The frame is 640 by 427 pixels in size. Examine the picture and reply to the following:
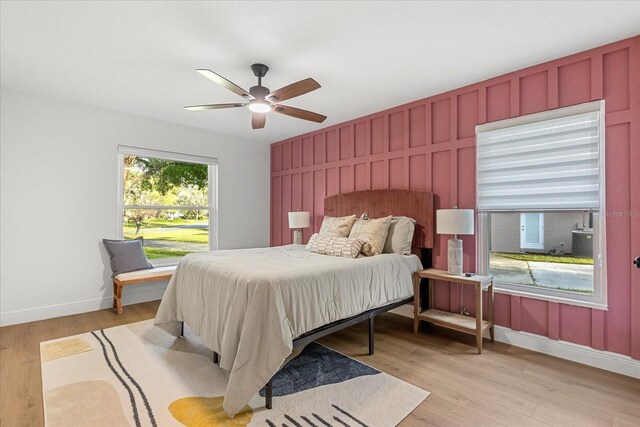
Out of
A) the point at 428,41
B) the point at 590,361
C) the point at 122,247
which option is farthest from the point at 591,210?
the point at 122,247

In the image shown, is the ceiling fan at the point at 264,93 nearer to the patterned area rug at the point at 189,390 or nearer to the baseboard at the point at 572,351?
the patterned area rug at the point at 189,390

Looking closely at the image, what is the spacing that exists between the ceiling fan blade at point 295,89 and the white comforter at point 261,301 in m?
1.47

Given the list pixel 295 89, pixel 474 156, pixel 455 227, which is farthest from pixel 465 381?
pixel 295 89

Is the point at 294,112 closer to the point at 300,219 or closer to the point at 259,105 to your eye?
the point at 259,105

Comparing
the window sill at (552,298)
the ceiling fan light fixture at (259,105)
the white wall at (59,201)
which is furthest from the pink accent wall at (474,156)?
the white wall at (59,201)

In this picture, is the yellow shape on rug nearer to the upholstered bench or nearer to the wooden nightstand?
the wooden nightstand

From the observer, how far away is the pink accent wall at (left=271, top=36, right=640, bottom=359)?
2.39 metres

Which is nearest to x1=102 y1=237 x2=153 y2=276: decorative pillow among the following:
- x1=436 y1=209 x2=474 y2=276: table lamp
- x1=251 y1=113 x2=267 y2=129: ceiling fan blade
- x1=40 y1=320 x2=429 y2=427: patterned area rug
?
x1=40 y1=320 x2=429 y2=427: patterned area rug

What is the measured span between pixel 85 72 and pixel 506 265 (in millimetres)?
4642

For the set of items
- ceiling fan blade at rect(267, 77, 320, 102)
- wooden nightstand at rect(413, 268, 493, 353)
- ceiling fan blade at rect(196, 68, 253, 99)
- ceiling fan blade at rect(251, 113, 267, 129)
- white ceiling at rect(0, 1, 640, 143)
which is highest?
white ceiling at rect(0, 1, 640, 143)

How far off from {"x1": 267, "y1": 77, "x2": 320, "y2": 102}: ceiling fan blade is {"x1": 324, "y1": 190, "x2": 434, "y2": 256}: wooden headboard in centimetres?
183

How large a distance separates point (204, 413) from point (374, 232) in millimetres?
2255

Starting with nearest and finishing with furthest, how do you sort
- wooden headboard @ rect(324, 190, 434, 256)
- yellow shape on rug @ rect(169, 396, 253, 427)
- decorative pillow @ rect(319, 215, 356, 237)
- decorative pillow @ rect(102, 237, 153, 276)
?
yellow shape on rug @ rect(169, 396, 253, 427) < wooden headboard @ rect(324, 190, 434, 256) < decorative pillow @ rect(319, 215, 356, 237) < decorative pillow @ rect(102, 237, 153, 276)

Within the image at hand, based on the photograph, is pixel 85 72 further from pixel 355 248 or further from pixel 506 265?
pixel 506 265
